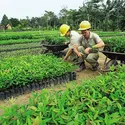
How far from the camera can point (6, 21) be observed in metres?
A: 55.2

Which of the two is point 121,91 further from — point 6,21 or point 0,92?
point 6,21

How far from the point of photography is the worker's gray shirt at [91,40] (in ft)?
18.4

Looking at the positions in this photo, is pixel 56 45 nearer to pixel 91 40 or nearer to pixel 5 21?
pixel 91 40

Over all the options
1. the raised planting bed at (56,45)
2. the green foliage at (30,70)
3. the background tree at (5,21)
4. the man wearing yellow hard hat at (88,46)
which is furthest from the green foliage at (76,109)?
the background tree at (5,21)

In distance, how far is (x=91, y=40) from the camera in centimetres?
572

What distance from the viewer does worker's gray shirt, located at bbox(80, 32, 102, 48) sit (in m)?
5.62

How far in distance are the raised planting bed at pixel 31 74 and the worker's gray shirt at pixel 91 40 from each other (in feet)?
2.75

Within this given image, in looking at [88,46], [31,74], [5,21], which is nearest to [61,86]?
[31,74]

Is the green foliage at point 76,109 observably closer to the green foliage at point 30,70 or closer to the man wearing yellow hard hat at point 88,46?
the green foliage at point 30,70

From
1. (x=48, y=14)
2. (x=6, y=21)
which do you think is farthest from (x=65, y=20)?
(x=6, y=21)

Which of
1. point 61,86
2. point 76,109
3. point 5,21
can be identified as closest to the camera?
point 76,109

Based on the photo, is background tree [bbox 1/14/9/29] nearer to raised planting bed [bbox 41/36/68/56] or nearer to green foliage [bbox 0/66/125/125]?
raised planting bed [bbox 41/36/68/56]

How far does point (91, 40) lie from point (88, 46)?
7.1 inches

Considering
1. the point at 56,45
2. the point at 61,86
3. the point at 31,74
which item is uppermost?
the point at 56,45
